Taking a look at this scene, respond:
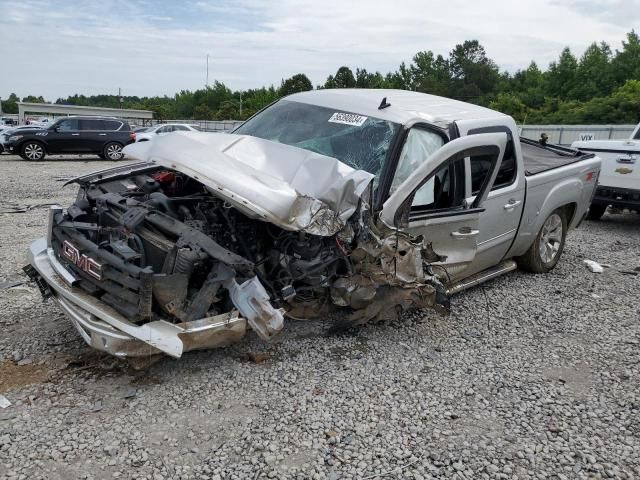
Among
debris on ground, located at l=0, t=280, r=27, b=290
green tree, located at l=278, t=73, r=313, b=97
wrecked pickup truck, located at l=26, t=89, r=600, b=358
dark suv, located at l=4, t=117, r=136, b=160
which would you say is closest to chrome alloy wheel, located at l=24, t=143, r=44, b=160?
dark suv, located at l=4, t=117, r=136, b=160

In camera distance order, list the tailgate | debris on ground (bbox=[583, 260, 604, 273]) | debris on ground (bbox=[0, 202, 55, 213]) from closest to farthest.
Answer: debris on ground (bbox=[583, 260, 604, 273]) < the tailgate < debris on ground (bbox=[0, 202, 55, 213])

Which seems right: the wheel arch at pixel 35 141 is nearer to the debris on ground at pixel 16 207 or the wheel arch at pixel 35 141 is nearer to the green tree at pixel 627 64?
the debris on ground at pixel 16 207

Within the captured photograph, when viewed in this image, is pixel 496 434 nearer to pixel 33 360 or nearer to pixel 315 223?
pixel 315 223

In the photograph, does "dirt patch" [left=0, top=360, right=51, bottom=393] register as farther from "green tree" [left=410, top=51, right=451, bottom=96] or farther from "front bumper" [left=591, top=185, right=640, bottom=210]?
"green tree" [left=410, top=51, right=451, bottom=96]

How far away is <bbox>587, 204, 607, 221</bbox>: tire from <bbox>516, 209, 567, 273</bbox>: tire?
12.3 feet

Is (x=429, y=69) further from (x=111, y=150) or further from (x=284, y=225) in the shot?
(x=284, y=225)

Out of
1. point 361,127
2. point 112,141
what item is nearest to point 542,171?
point 361,127

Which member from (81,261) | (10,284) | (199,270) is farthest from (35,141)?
(199,270)

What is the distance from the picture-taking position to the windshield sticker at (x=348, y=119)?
428 cm

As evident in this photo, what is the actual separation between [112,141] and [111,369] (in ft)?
55.9

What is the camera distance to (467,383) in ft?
11.4

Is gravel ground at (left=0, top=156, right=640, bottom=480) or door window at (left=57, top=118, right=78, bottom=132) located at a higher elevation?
door window at (left=57, top=118, right=78, bottom=132)

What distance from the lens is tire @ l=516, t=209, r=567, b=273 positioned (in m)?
5.72

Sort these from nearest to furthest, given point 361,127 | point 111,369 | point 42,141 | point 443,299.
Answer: point 111,369
point 443,299
point 361,127
point 42,141
